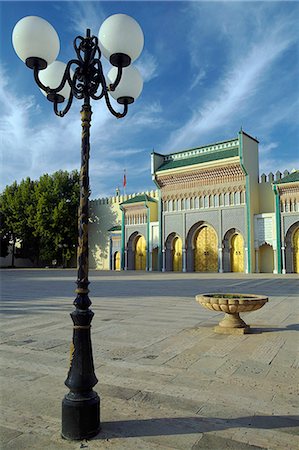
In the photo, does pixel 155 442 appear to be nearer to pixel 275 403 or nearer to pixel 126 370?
pixel 275 403

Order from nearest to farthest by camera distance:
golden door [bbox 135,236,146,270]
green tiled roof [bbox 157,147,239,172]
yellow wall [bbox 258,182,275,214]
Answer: yellow wall [bbox 258,182,275,214] < green tiled roof [bbox 157,147,239,172] < golden door [bbox 135,236,146,270]

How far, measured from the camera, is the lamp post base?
2.75m

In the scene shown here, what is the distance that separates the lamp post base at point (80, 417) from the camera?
9.02ft

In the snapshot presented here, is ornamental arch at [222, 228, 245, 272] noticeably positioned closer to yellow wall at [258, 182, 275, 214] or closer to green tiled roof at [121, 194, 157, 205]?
yellow wall at [258, 182, 275, 214]

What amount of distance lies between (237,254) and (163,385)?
28.6 metres

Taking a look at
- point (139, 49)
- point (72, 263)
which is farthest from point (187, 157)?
point (139, 49)

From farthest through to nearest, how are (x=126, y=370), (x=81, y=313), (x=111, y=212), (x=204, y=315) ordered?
1. (x=111, y=212)
2. (x=204, y=315)
3. (x=126, y=370)
4. (x=81, y=313)

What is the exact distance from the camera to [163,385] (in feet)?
12.4

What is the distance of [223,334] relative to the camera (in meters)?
6.21

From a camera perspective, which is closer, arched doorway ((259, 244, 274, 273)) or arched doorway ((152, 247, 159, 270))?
arched doorway ((259, 244, 274, 273))

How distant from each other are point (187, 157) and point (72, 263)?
2042 cm

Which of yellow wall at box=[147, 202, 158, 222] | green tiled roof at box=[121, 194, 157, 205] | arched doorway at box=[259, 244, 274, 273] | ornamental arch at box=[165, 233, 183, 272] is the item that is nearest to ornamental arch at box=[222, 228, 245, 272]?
arched doorway at box=[259, 244, 274, 273]

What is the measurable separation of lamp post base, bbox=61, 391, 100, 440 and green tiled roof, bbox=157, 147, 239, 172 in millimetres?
29907

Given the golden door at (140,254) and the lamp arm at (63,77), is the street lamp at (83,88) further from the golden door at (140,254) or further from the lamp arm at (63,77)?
the golden door at (140,254)
